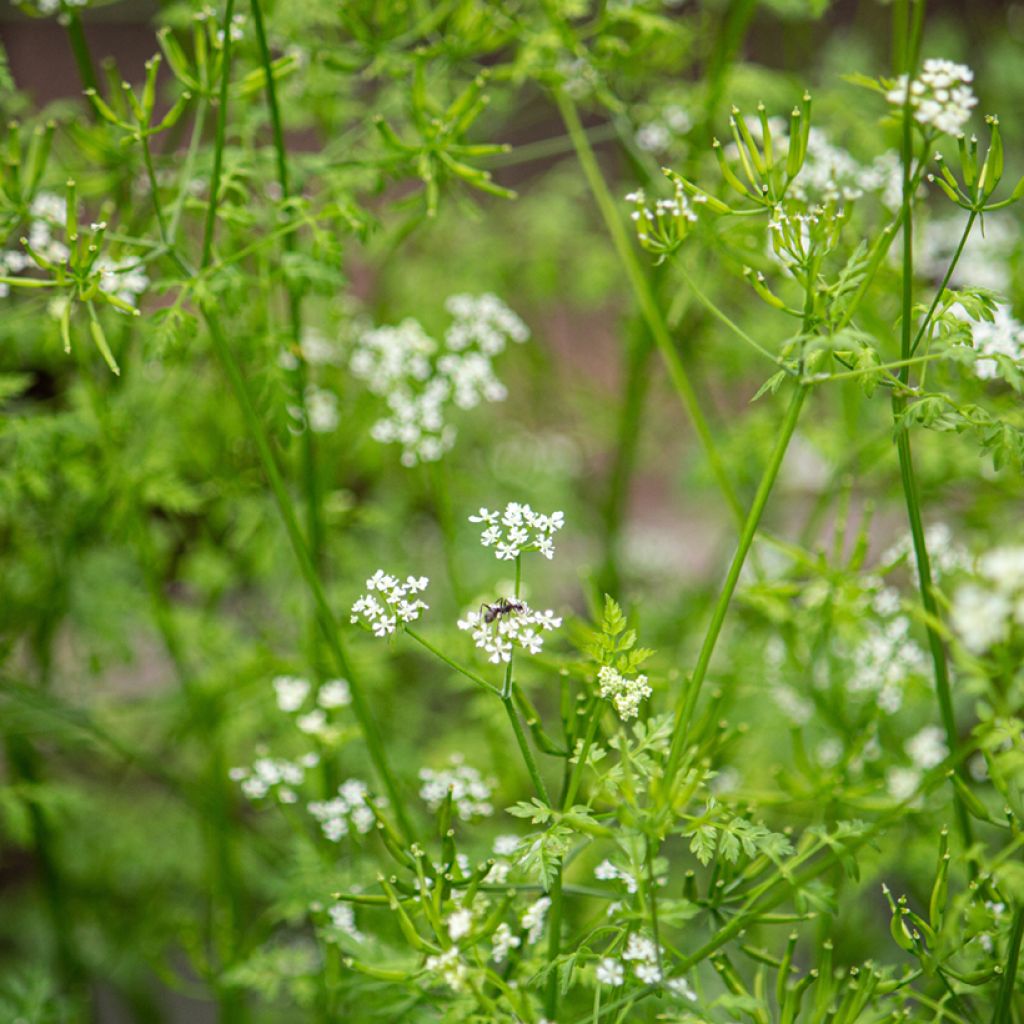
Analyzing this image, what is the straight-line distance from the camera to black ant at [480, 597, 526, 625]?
1.21 m

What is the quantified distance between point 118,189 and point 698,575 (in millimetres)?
2349

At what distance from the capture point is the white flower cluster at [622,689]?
45.8 inches

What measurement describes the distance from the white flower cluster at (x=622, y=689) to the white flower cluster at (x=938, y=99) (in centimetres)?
71

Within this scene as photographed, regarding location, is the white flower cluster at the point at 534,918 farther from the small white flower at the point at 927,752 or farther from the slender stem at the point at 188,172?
the slender stem at the point at 188,172

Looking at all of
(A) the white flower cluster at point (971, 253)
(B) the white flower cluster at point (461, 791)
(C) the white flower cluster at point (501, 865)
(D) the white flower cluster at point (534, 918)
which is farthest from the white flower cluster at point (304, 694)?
(A) the white flower cluster at point (971, 253)

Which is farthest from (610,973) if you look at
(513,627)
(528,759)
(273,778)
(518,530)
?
(273,778)

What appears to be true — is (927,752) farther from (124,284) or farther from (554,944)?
(124,284)

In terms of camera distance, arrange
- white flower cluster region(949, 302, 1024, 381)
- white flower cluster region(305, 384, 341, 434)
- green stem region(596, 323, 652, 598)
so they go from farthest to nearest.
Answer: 1. green stem region(596, 323, 652, 598)
2. white flower cluster region(305, 384, 341, 434)
3. white flower cluster region(949, 302, 1024, 381)

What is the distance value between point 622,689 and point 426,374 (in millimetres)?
929

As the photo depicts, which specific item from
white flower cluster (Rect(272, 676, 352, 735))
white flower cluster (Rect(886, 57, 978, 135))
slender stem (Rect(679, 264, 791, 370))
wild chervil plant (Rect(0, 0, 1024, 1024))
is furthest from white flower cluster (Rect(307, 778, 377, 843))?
white flower cluster (Rect(886, 57, 978, 135))

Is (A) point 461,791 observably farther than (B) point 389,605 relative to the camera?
Yes

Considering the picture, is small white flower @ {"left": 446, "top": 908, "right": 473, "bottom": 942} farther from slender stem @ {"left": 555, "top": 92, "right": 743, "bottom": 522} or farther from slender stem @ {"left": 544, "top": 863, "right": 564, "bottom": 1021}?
slender stem @ {"left": 555, "top": 92, "right": 743, "bottom": 522}

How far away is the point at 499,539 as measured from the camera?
1275 millimetres

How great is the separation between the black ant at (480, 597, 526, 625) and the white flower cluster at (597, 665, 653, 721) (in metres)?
0.12
